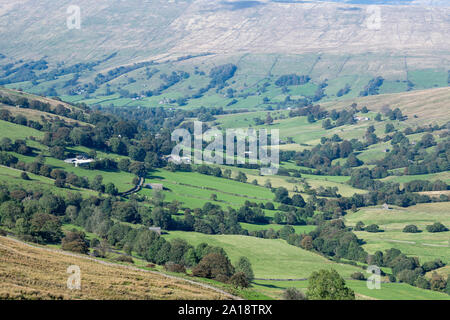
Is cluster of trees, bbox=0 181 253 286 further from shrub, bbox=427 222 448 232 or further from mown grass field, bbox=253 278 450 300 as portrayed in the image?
shrub, bbox=427 222 448 232

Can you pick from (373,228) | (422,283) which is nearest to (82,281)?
(422,283)

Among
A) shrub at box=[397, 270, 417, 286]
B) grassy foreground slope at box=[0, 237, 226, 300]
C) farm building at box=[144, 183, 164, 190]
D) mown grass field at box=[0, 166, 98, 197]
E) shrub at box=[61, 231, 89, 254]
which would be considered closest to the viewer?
grassy foreground slope at box=[0, 237, 226, 300]

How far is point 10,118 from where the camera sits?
131875 mm

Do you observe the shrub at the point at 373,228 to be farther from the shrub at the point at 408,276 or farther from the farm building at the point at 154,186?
the farm building at the point at 154,186

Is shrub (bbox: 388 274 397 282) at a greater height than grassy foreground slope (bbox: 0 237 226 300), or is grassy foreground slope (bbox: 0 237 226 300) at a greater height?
grassy foreground slope (bbox: 0 237 226 300)

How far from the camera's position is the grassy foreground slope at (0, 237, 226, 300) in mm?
37500

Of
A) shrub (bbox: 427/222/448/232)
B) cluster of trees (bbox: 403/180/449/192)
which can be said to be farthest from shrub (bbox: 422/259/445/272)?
cluster of trees (bbox: 403/180/449/192)

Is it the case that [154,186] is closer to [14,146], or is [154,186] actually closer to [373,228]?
[14,146]

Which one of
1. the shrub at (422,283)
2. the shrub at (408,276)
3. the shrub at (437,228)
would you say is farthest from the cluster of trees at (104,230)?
the shrub at (437,228)

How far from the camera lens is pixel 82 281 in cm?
4194

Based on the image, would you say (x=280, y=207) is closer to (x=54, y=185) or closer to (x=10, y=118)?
(x=54, y=185)

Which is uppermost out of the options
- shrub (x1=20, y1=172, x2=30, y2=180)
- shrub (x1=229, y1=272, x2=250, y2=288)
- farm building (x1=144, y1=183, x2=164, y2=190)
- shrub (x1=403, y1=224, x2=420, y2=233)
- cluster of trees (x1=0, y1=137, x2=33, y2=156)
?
cluster of trees (x1=0, y1=137, x2=33, y2=156)

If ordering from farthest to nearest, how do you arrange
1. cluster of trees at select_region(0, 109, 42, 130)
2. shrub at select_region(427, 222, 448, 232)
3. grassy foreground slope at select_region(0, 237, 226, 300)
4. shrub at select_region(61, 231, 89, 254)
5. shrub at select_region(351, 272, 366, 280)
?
1. cluster of trees at select_region(0, 109, 42, 130)
2. shrub at select_region(427, 222, 448, 232)
3. shrub at select_region(351, 272, 366, 280)
4. shrub at select_region(61, 231, 89, 254)
5. grassy foreground slope at select_region(0, 237, 226, 300)
